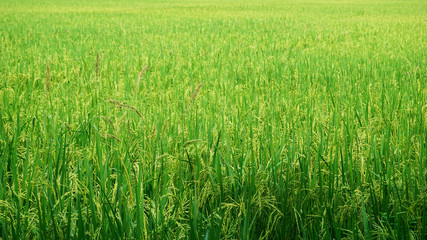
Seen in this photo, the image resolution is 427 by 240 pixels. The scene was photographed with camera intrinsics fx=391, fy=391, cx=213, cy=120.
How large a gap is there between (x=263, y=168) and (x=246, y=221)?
1.64 ft

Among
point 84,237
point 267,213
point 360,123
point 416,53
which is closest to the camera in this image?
point 84,237

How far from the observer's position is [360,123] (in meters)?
2.09

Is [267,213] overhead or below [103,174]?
below

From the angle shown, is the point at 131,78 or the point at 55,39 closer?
the point at 131,78

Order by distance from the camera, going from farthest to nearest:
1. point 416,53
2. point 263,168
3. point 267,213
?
point 416,53, point 263,168, point 267,213

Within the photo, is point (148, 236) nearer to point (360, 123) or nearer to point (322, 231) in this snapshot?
point (322, 231)

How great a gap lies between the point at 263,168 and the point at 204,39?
18.2ft

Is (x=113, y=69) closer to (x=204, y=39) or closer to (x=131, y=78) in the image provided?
(x=131, y=78)

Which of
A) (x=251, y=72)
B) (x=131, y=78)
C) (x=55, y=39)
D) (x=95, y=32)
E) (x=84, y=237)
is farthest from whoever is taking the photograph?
(x=95, y=32)

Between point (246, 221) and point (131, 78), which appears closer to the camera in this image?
point (246, 221)

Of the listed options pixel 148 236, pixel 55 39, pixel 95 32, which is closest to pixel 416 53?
pixel 148 236

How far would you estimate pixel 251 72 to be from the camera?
161 inches

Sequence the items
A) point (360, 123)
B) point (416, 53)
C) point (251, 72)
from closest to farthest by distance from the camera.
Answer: point (360, 123) → point (251, 72) → point (416, 53)

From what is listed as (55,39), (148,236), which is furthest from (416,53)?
(55,39)
